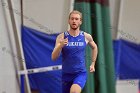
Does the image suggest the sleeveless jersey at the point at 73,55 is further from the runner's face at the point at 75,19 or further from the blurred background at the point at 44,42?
the blurred background at the point at 44,42

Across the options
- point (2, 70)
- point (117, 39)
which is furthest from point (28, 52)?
point (117, 39)

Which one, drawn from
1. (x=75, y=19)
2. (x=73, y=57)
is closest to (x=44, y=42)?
(x=73, y=57)

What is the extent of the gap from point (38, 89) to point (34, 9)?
104 cm

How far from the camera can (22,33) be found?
412 cm

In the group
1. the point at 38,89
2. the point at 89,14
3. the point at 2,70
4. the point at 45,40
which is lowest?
the point at 38,89

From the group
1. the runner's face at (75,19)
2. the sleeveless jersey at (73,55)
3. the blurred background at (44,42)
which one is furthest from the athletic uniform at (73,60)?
the blurred background at (44,42)

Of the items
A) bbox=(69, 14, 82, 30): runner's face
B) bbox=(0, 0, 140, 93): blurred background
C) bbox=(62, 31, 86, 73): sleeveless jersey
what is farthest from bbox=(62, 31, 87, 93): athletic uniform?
bbox=(0, 0, 140, 93): blurred background

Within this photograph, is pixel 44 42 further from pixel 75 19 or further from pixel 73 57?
pixel 75 19

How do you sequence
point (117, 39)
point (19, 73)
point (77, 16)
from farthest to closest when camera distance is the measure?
point (117, 39)
point (19, 73)
point (77, 16)

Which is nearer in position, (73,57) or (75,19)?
(75,19)

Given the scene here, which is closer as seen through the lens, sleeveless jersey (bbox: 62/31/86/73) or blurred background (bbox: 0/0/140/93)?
sleeveless jersey (bbox: 62/31/86/73)

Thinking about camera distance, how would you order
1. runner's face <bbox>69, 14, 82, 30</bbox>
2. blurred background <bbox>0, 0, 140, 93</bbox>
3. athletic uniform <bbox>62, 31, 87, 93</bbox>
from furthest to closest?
blurred background <bbox>0, 0, 140, 93</bbox>
athletic uniform <bbox>62, 31, 87, 93</bbox>
runner's face <bbox>69, 14, 82, 30</bbox>

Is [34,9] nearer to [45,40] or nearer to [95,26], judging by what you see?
[45,40]

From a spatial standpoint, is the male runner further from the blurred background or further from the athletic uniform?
the blurred background
